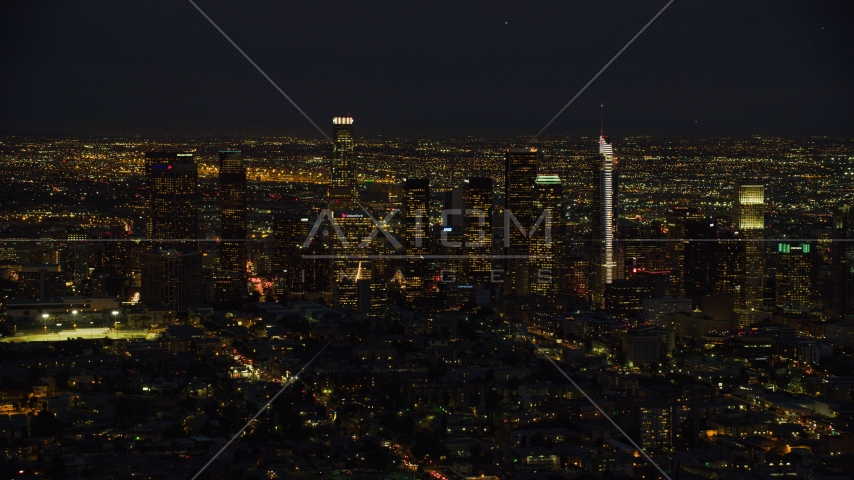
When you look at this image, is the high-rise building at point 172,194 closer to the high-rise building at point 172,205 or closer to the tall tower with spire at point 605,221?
the high-rise building at point 172,205

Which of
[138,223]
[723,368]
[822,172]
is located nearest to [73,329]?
[138,223]

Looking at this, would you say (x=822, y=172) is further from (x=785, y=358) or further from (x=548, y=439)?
(x=548, y=439)

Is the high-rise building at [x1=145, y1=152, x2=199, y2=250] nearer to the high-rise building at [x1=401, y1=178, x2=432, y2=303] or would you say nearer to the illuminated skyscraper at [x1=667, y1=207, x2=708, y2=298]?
the high-rise building at [x1=401, y1=178, x2=432, y2=303]

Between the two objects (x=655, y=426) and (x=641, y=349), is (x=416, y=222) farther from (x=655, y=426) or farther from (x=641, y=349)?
(x=655, y=426)

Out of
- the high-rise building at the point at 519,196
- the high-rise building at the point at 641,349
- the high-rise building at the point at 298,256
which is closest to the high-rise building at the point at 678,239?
the high-rise building at the point at 519,196

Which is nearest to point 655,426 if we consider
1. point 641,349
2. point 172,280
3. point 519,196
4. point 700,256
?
point 641,349

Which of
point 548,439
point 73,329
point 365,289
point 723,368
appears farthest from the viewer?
point 365,289
